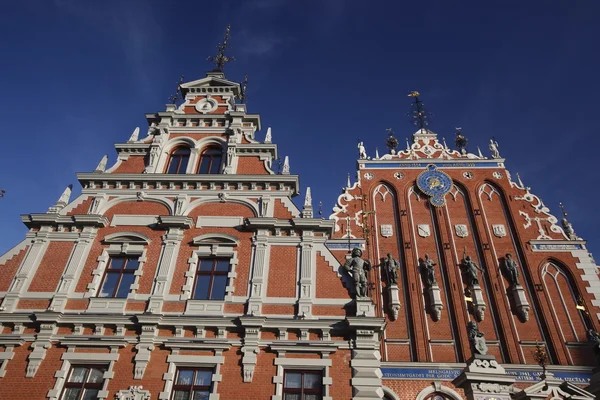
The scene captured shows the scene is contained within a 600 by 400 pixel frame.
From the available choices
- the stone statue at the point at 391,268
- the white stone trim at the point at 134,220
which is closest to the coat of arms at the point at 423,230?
the stone statue at the point at 391,268

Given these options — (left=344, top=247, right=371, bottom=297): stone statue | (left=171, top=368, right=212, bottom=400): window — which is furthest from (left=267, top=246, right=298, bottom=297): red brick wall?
(left=171, top=368, right=212, bottom=400): window

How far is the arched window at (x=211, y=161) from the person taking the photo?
1772 centimetres

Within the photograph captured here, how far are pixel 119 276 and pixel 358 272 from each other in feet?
25.7

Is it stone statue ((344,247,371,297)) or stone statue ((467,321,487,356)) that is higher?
stone statue ((344,247,371,297))

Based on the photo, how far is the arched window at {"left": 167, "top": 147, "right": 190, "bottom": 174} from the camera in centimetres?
1783

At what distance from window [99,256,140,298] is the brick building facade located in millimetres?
64

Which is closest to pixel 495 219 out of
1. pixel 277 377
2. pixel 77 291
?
pixel 277 377

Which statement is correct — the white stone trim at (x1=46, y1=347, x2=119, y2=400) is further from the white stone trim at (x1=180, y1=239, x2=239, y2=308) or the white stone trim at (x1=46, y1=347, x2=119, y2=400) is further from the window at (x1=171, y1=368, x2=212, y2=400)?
the white stone trim at (x1=180, y1=239, x2=239, y2=308)

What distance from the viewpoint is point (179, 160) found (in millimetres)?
18125

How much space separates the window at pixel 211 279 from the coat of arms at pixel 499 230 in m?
12.2

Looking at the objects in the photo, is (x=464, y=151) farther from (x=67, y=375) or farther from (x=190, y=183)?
(x=67, y=375)

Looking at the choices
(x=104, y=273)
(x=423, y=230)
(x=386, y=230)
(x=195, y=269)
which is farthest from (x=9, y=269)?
(x=423, y=230)

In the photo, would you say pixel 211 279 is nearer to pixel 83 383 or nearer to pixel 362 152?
pixel 83 383

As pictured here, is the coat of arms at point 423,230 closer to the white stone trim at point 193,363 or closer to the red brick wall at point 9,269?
the white stone trim at point 193,363
